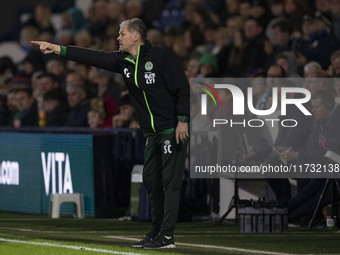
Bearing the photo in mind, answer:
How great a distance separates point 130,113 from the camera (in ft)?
57.7

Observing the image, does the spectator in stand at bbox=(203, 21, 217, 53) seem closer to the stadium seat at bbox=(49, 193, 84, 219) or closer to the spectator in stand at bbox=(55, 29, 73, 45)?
the spectator in stand at bbox=(55, 29, 73, 45)

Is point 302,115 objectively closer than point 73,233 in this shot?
No

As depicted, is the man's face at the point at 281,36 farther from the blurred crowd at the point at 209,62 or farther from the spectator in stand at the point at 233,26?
the spectator in stand at the point at 233,26

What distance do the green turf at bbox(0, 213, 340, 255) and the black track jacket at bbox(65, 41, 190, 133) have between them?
1.24m

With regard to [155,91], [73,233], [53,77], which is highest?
[53,77]

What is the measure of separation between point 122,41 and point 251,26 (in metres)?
9.11

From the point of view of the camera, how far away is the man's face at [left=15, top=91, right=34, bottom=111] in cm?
2131

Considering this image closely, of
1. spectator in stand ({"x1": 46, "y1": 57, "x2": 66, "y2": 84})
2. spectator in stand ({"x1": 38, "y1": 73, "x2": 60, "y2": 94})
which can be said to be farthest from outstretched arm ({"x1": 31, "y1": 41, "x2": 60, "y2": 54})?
spectator in stand ({"x1": 46, "y1": 57, "x2": 66, "y2": 84})

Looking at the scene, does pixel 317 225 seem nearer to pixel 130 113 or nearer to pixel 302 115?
pixel 302 115

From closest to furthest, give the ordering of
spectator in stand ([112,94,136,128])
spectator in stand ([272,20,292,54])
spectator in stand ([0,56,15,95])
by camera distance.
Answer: spectator in stand ([112,94,136,128]) < spectator in stand ([272,20,292,54]) < spectator in stand ([0,56,15,95])

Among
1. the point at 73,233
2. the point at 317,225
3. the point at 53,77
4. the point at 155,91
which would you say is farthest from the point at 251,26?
the point at 155,91

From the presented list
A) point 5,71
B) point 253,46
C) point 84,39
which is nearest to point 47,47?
point 253,46

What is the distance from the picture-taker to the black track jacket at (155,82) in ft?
35.7

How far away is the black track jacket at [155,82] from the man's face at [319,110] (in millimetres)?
3843
